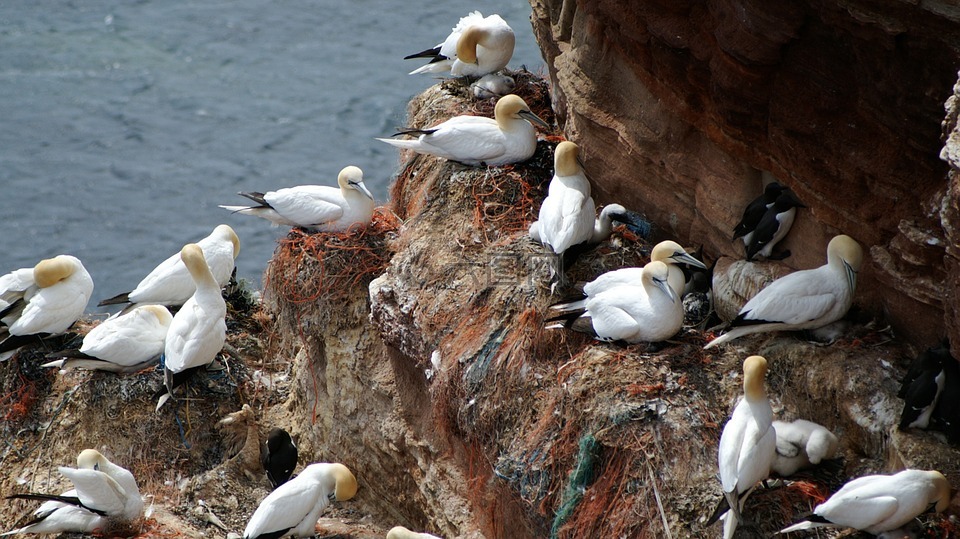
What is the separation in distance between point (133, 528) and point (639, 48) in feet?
18.2

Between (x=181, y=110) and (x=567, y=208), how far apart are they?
17.8m

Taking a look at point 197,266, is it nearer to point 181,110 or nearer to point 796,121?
point 796,121

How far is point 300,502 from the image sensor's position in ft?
28.6

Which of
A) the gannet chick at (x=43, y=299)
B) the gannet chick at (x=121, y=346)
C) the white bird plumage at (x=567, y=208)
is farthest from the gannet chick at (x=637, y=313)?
the gannet chick at (x=43, y=299)

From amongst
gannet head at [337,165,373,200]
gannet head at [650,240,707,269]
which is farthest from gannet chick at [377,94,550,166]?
gannet head at [650,240,707,269]

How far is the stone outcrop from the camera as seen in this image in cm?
596

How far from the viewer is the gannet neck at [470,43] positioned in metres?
10.9

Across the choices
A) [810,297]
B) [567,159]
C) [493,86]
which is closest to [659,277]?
[810,297]

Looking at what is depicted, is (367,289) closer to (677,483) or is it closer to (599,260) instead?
(599,260)

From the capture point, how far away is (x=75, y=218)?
2156cm

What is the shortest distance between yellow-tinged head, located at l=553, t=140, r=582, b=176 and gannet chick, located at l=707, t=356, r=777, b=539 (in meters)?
2.63

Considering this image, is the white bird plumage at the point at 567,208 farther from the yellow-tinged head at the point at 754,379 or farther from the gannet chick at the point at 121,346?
the gannet chick at the point at 121,346

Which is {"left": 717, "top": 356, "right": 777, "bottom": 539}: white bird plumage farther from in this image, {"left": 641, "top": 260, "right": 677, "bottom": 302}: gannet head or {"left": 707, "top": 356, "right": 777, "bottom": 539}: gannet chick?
{"left": 641, "top": 260, "right": 677, "bottom": 302}: gannet head

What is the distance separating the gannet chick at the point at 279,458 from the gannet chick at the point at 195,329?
92cm
